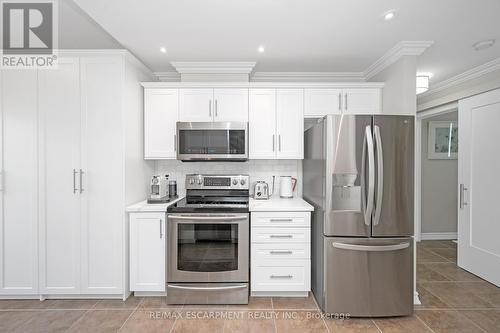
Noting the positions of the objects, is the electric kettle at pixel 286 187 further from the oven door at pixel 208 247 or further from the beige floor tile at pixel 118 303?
the beige floor tile at pixel 118 303

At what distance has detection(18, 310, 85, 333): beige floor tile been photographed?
2164 mm

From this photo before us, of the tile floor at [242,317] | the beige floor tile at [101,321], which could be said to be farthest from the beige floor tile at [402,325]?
the beige floor tile at [101,321]

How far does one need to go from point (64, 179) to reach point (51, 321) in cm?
128

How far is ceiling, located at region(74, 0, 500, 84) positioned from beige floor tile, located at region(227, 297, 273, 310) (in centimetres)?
257

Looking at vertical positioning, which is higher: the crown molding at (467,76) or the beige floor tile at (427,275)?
the crown molding at (467,76)

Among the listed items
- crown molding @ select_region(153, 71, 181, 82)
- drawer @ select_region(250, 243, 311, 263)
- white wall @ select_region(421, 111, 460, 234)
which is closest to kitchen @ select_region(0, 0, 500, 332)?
drawer @ select_region(250, 243, 311, 263)

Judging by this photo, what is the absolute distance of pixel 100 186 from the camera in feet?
8.38

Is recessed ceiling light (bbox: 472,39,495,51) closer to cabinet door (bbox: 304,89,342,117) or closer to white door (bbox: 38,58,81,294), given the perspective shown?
cabinet door (bbox: 304,89,342,117)

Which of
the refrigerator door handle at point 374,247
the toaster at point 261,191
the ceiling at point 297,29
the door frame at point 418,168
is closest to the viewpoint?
the ceiling at point 297,29

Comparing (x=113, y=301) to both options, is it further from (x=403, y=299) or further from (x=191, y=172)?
(x=403, y=299)

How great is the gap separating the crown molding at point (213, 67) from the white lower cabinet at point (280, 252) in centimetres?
168

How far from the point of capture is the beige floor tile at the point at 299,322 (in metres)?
2.17

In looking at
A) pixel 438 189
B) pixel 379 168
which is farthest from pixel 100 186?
pixel 438 189

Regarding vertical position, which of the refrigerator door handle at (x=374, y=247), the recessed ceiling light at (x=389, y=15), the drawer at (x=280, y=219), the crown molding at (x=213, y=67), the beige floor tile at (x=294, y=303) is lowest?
the beige floor tile at (x=294, y=303)
